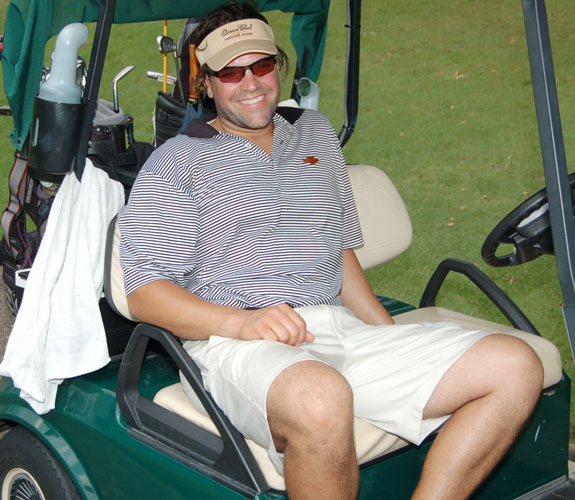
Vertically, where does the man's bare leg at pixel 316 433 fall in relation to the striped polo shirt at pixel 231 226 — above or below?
below

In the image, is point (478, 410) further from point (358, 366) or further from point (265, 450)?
point (265, 450)

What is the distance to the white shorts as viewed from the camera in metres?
1.84

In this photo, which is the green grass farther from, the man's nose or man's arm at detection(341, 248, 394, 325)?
the man's nose

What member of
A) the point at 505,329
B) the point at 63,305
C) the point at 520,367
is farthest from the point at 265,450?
the point at 505,329

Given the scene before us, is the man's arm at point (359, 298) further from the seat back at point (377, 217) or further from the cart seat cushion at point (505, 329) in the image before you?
the seat back at point (377, 217)

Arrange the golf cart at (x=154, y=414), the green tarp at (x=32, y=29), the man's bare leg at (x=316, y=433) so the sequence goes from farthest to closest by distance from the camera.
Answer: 1. the green tarp at (x=32, y=29)
2. the golf cart at (x=154, y=414)
3. the man's bare leg at (x=316, y=433)

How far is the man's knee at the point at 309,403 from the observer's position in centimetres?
169

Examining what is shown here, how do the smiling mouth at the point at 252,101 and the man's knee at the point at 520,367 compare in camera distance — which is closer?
the man's knee at the point at 520,367

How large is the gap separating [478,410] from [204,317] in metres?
0.72

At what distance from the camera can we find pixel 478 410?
71.9 inches

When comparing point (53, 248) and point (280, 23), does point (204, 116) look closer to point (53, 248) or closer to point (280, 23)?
point (53, 248)

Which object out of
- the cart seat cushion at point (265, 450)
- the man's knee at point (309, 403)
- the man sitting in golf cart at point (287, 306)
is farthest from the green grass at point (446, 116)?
the man's knee at point (309, 403)

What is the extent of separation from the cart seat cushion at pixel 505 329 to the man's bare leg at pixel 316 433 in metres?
0.74

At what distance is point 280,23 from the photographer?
8688 mm
